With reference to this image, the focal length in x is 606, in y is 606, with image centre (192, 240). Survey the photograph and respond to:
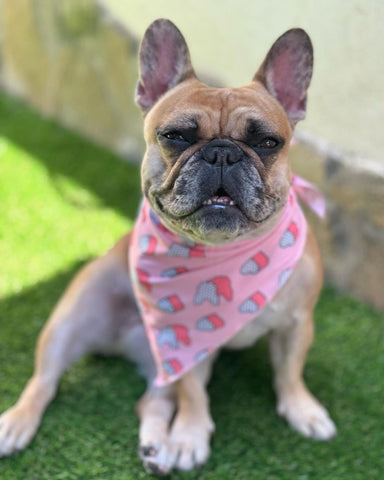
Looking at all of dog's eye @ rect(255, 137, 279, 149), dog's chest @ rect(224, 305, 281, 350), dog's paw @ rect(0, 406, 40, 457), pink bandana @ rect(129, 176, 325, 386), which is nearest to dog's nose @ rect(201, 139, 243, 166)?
dog's eye @ rect(255, 137, 279, 149)

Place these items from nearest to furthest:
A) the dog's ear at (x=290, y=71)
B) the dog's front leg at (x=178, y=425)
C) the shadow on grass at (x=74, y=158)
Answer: the dog's ear at (x=290, y=71) → the dog's front leg at (x=178, y=425) → the shadow on grass at (x=74, y=158)

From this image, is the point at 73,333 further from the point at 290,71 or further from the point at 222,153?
the point at 290,71

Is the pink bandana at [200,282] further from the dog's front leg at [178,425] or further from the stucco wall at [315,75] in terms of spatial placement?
the stucco wall at [315,75]

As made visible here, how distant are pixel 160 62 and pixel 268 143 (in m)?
Result: 0.54

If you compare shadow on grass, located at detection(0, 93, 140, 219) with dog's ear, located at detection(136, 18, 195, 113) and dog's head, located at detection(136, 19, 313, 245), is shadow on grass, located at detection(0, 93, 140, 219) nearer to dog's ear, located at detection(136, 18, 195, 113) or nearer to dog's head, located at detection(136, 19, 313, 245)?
dog's ear, located at detection(136, 18, 195, 113)

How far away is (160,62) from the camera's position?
2180mm

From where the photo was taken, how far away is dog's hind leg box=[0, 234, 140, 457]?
7.37 feet

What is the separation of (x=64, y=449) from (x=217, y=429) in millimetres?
578

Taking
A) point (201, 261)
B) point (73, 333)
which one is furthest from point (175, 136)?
point (73, 333)

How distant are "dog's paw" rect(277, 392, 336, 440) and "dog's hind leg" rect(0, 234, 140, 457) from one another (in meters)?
0.72

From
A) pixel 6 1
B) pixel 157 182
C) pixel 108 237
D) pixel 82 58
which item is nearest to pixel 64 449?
pixel 157 182

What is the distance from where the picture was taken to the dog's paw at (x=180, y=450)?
2121 millimetres

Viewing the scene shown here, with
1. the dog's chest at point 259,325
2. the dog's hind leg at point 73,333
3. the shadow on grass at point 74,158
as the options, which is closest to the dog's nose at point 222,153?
the dog's chest at point 259,325

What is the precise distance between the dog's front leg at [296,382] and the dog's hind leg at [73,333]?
637 millimetres
